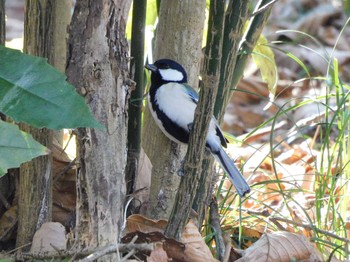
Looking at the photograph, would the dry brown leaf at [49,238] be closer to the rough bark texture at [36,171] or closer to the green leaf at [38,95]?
the rough bark texture at [36,171]

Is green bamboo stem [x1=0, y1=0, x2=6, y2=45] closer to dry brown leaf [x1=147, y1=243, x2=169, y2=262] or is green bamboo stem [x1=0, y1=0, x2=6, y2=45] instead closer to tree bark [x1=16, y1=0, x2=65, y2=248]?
tree bark [x1=16, y1=0, x2=65, y2=248]

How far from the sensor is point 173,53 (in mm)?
2045

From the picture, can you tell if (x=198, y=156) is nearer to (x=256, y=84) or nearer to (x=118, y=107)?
(x=118, y=107)

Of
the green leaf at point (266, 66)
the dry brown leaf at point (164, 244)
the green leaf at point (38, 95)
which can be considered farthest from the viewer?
the green leaf at point (266, 66)

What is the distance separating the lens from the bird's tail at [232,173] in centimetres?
214

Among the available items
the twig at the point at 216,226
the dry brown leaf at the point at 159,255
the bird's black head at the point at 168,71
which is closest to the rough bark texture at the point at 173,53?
the bird's black head at the point at 168,71

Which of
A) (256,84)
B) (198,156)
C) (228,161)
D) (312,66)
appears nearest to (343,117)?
(228,161)

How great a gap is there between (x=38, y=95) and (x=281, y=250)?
2.96ft

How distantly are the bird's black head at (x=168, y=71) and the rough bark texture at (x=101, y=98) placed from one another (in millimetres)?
473

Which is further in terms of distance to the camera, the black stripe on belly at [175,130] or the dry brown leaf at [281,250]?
the black stripe on belly at [175,130]

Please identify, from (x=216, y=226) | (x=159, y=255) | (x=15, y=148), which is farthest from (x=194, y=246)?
(x=15, y=148)

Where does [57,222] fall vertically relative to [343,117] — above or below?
below

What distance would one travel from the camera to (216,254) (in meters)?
1.98

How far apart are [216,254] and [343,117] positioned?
66cm
